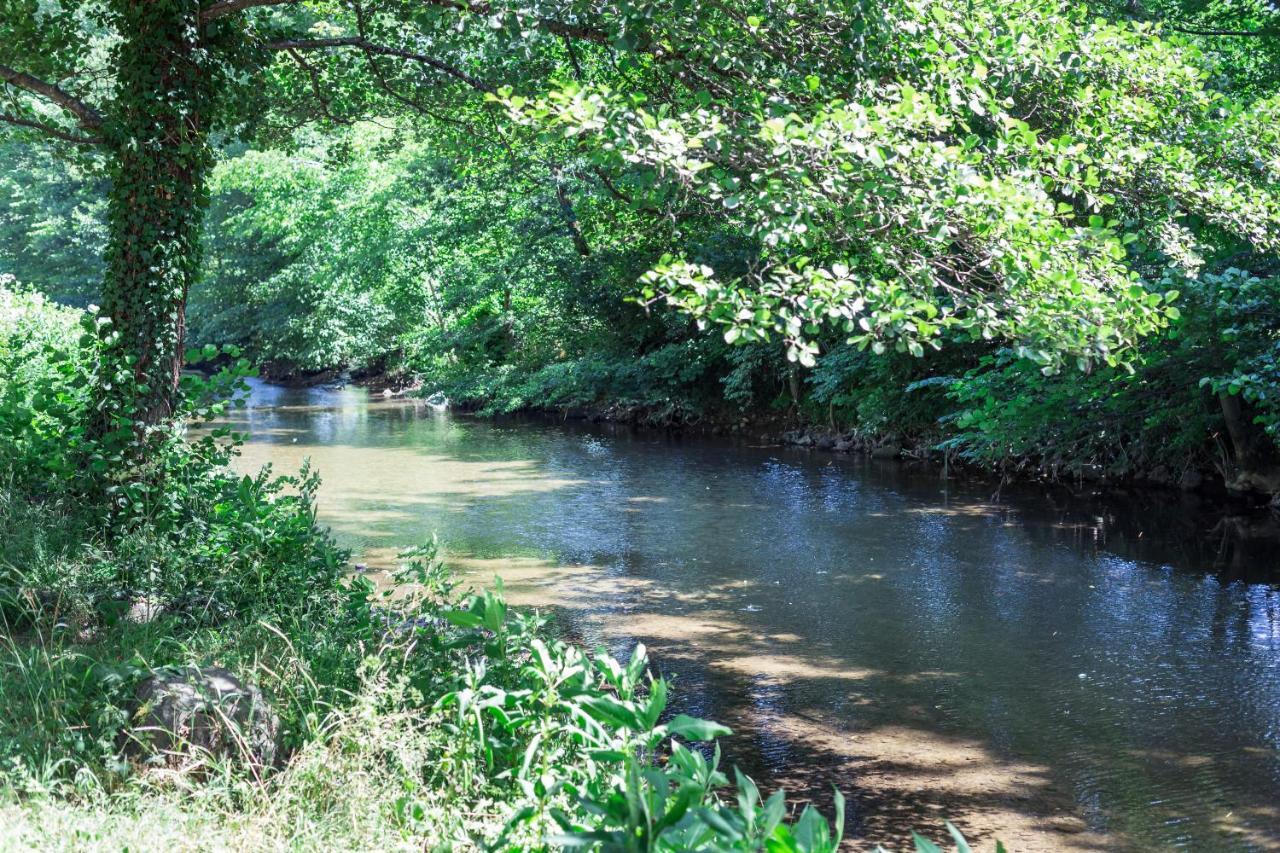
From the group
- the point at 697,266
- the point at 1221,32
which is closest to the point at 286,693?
the point at 697,266

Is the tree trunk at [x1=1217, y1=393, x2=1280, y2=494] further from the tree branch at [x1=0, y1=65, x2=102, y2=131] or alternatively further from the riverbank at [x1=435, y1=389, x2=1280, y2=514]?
the tree branch at [x1=0, y1=65, x2=102, y2=131]

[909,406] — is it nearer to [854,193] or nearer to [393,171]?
[854,193]

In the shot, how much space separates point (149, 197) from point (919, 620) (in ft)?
17.6

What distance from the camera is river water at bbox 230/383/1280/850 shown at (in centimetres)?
502

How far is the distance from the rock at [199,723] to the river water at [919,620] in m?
2.30

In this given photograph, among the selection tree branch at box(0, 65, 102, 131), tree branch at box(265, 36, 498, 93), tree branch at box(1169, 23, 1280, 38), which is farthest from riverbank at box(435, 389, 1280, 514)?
tree branch at box(0, 65, 102, 131)

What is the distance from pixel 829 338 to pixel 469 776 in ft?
48.0

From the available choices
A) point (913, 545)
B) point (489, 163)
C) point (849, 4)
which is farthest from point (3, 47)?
point (913, 545)

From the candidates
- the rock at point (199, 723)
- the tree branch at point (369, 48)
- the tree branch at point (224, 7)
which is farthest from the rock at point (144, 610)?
the tree branch at point (369, 48)

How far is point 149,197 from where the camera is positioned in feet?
19.6

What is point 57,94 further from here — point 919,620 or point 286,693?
point 919,620

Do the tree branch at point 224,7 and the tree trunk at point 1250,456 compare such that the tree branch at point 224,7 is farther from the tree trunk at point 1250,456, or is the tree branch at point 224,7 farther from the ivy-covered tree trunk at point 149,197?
the tree trunk at point 1250,456

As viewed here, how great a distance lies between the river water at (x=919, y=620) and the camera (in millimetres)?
5016

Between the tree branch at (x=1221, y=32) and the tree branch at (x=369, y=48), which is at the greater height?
the tree branch at (x=1221, y=32)
